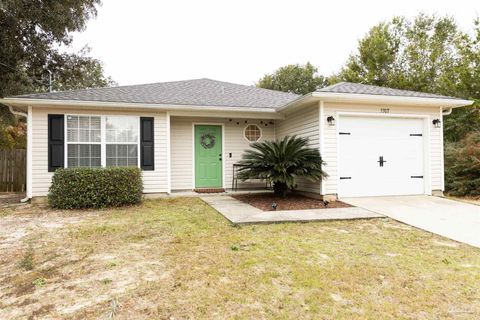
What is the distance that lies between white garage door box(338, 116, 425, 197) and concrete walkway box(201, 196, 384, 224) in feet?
5.01

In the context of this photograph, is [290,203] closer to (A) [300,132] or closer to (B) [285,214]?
(B) [285,214]

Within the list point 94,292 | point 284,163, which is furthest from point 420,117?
point 94,292

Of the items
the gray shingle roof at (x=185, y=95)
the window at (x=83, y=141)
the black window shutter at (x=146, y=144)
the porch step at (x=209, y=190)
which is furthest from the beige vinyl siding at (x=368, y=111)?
the window at (x=83, y=141)

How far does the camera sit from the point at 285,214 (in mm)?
5262

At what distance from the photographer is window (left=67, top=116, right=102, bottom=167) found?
7.20 meters

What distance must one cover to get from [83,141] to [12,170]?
4.41 m

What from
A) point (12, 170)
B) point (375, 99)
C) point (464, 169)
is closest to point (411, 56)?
point (464, 169)

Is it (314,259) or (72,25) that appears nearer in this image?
(314,259)

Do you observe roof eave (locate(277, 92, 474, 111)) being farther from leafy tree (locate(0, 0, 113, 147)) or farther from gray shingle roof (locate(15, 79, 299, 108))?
leafy tree (locate(0, 0, 113, 147))

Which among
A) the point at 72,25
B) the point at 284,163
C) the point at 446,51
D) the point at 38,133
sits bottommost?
the point at 284,163

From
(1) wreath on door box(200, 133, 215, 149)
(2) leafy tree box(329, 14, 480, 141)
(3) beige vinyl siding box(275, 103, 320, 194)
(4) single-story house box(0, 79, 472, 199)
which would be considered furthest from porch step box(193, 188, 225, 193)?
(2) leafy tree box(329, 14, 480, 141)

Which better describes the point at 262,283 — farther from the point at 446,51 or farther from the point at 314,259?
the point at 446,51

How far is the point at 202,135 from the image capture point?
29.7 feet

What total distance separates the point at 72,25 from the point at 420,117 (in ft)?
33.7
